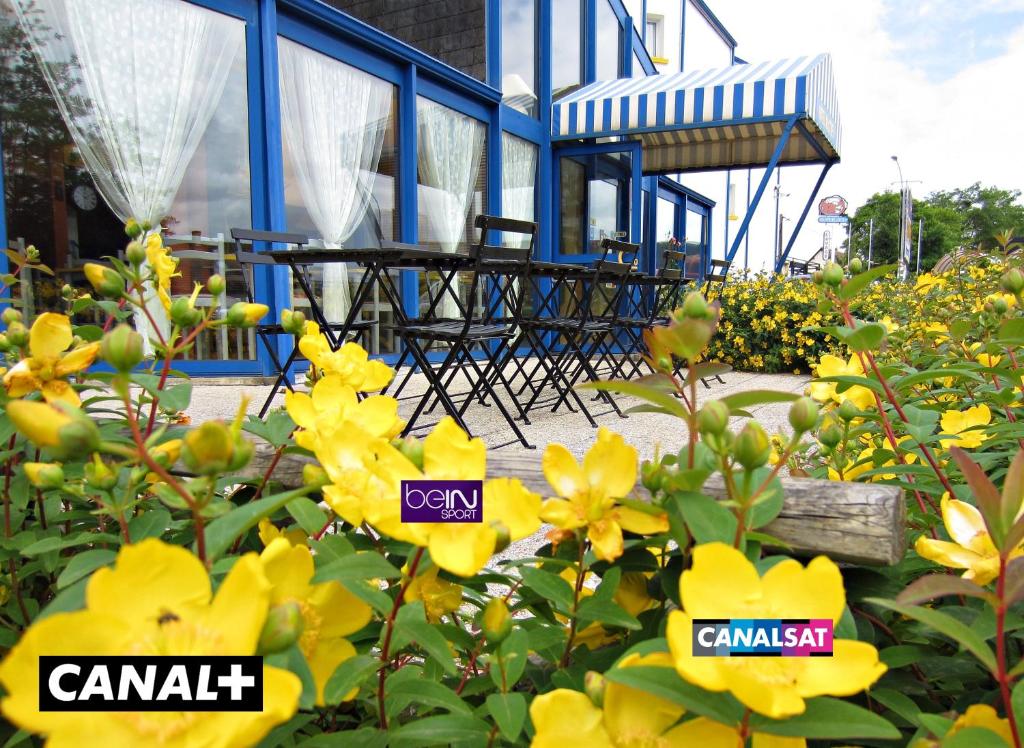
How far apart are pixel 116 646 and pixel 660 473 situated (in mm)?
359

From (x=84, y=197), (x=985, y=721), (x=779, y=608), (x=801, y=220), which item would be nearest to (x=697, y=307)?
(x=779, y=608)

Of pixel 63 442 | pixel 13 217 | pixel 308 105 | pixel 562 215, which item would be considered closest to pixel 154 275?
pixel 63 442

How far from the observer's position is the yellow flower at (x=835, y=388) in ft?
3.48

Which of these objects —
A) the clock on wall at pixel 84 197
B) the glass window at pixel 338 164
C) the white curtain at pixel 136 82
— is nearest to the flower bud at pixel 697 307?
the white curtain at pixel 136 82

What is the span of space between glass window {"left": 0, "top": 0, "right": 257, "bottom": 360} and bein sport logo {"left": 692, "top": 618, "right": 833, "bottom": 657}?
13.3 feet

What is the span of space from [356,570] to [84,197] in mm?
4366

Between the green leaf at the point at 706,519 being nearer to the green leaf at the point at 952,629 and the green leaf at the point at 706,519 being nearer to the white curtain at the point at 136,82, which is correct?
the green leaf at the point at 952,629

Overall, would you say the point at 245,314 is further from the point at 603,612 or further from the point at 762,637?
the point at 762,637

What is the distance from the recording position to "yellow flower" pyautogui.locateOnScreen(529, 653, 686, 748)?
16.2 inches

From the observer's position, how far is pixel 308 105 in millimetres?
4941

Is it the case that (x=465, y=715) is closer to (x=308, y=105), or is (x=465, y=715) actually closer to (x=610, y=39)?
(x=308, y=105)

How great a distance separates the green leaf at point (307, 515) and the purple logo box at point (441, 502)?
0.08 metres

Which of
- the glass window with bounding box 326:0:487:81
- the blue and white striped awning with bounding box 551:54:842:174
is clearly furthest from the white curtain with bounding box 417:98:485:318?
the blue and white striped awning with bounding box 551:54:842:174

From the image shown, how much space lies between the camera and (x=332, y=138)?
5148 millimetres
